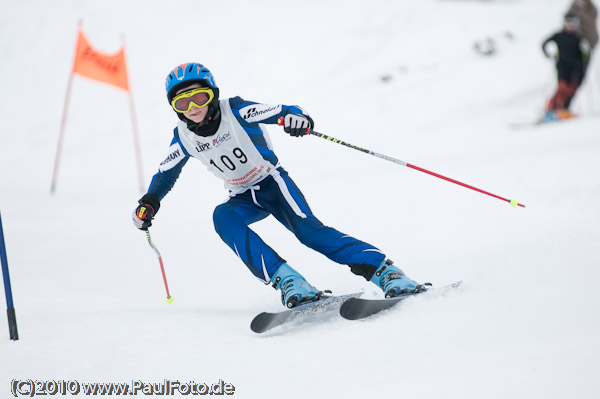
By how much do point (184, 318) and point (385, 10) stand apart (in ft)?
50.9

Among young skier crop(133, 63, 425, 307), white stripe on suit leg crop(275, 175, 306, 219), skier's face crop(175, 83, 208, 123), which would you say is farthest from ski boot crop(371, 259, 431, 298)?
skier's face crop(175, 83, 208, 123)

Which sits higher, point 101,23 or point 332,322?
point 101,23

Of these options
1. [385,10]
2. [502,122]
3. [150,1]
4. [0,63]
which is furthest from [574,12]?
[0,63]

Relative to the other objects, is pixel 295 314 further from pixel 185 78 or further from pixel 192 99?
pixel 185 78

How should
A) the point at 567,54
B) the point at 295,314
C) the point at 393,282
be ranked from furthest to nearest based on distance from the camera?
1. the point at 567,54
2. the point at 393,282
3. the point at 295,314

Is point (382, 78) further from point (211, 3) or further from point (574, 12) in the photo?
point (211, 3)

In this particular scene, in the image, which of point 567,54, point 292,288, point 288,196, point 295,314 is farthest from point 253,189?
point 567,54

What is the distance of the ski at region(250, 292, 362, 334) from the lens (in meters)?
2.96

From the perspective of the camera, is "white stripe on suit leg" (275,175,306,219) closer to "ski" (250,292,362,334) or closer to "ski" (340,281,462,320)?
"ski" (250,292,362,334)

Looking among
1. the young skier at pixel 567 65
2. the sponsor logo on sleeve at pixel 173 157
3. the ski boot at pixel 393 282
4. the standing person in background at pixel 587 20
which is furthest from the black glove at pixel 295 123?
Answer: the standing person in background at pixel 587 20

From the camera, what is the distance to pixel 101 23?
19453 mm

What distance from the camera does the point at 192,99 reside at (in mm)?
3379

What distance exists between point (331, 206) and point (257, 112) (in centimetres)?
363

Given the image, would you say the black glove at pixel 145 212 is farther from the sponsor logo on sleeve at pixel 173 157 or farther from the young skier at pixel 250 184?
the sponsor logo on sleeve at pixel 173 157
